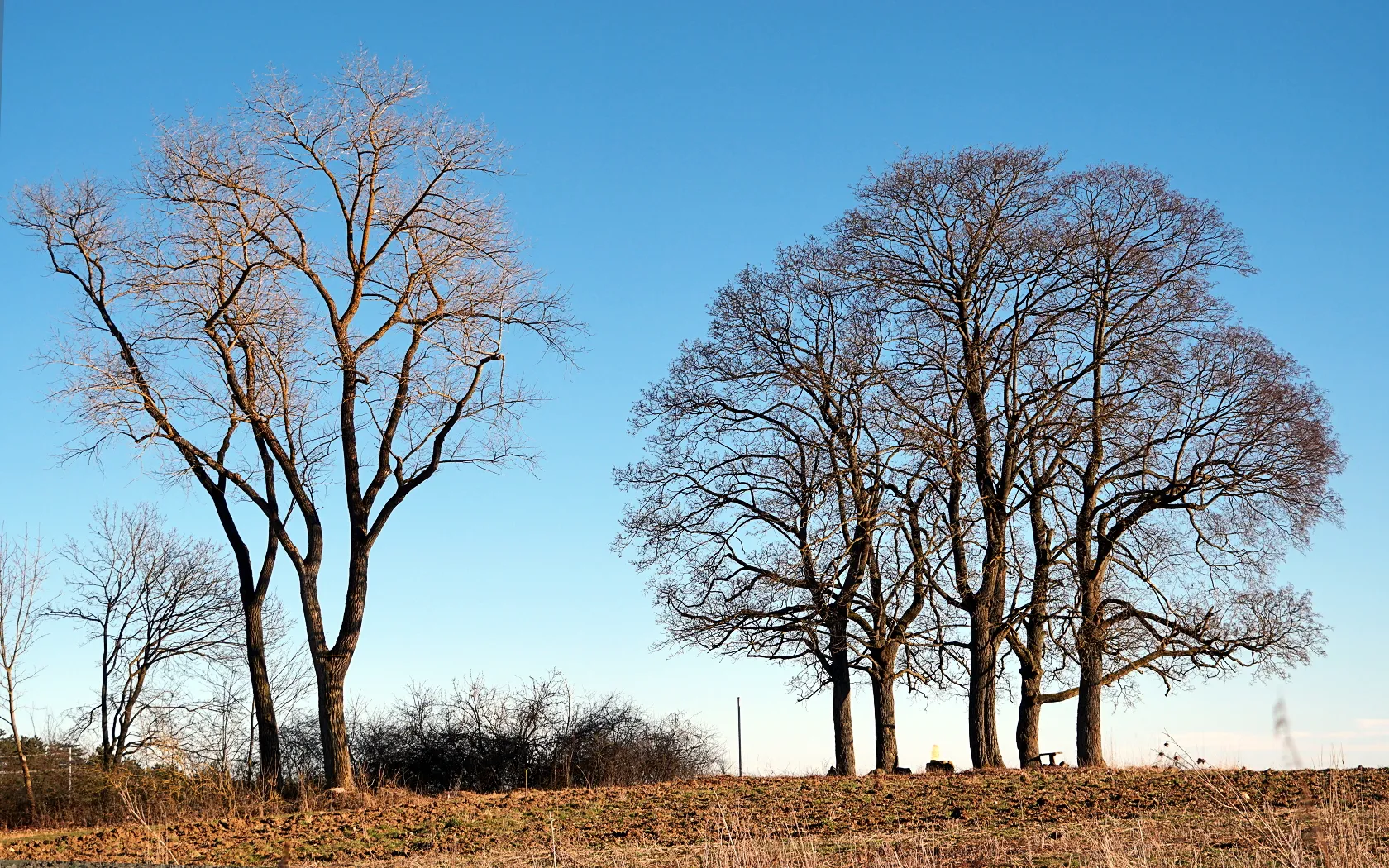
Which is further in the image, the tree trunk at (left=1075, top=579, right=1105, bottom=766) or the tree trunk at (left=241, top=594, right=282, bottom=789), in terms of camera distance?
the tree trunk at (left=1075, top=579, right=1105, bottom=766)

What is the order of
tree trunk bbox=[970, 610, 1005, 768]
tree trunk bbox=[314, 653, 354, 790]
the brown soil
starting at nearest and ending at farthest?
the brown soil, tree trunk bbox=[314, 653, 354, 790], tree trunk bbox=[970, 610, 1005, 768]

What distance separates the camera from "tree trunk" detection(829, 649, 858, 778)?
22.2 meters

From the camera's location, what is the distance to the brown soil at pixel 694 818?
515 inches

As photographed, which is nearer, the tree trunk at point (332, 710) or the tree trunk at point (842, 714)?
the tree trunk at point (332, 710)

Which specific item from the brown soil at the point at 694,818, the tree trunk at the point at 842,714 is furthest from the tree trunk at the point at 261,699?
the tree trunk at the point at 842,714

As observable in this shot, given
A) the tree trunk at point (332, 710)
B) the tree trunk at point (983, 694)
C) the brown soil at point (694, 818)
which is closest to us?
the brown soil at point (694, 818)

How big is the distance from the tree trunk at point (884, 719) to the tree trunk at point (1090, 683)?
→ 10.6 feet

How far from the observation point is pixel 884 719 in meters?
22.3

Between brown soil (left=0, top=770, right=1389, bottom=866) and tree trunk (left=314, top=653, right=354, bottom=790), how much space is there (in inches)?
49.7

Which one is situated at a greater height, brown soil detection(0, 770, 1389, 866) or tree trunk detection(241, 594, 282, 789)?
tree trunk detection(241, 594, 282, 789)

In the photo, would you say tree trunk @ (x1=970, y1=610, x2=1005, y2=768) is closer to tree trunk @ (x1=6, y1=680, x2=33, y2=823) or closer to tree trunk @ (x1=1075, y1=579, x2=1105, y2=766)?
tree trunk @ (x1=1075, y1=579, x2=1105, y2=766)

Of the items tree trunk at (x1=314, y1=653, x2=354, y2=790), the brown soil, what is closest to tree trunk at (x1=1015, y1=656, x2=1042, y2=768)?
the brown soil

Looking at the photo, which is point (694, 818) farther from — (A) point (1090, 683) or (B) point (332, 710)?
(A) point (1090, 683)

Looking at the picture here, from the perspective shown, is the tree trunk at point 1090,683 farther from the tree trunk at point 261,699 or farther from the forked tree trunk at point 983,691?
the tree trunk at point 261,699
